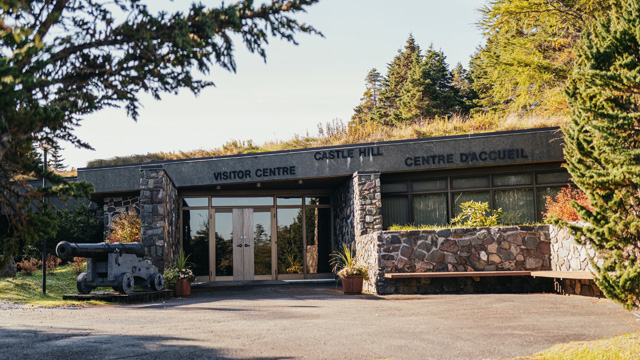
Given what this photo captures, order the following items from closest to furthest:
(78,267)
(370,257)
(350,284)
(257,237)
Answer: (350,284) < (370,257) < (78,267) < (257,237)

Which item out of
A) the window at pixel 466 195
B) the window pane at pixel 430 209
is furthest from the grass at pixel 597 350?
the window pane at pixel 430 209

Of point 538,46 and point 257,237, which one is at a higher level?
point 538,46

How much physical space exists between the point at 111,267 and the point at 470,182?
32.0ft

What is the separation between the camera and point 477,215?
1405 centimetres

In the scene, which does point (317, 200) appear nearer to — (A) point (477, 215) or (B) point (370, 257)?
(B) point (370, 257)

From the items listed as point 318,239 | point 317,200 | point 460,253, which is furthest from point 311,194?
point 460,253

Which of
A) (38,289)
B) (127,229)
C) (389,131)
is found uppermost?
(389,131)

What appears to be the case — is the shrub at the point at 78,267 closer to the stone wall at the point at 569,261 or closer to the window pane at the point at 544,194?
the stone wall at the point at 569,261

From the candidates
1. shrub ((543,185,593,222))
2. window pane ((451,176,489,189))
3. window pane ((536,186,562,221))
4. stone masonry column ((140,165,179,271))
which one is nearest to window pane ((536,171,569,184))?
window pane ((536,186,562,221))

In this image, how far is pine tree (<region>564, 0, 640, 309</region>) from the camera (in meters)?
5.59

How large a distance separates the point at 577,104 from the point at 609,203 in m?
1.18

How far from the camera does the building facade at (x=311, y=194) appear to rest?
1500cm

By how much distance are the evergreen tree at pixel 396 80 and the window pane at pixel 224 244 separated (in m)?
30.6

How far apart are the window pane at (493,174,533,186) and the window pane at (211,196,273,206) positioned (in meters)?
7.15
